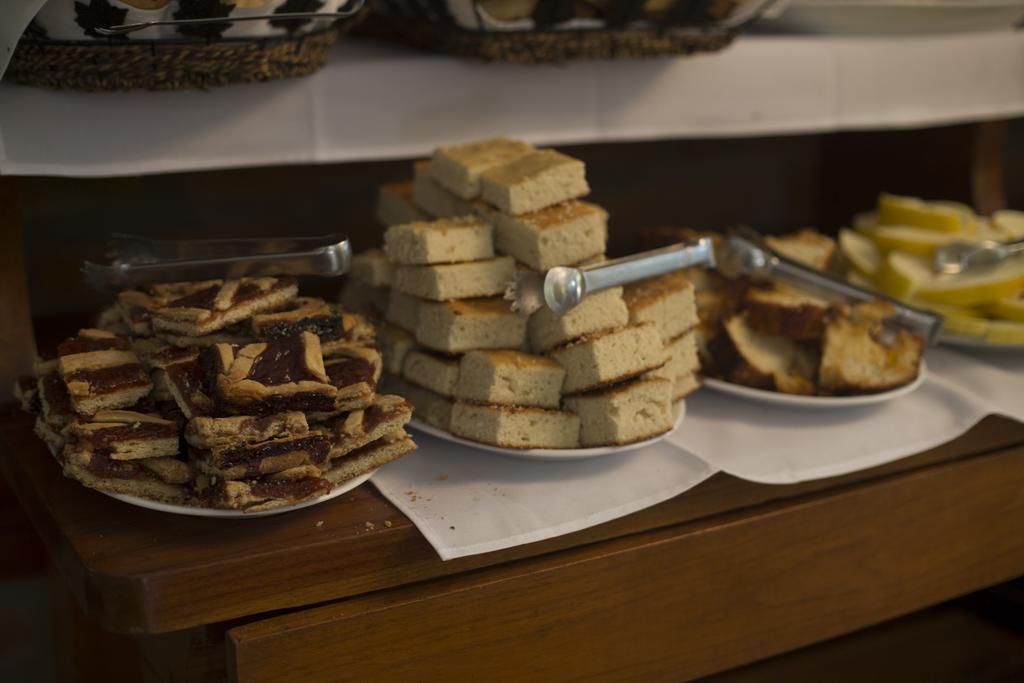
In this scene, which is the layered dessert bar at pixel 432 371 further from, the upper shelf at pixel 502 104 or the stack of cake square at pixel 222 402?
the upper shelf at pixel 502 104

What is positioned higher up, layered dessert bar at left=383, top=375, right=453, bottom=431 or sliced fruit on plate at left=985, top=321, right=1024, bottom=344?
layered dessert bar at left=383, top=375, right=453, bottom=431

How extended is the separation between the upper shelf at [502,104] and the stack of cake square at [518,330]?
0.50 ft

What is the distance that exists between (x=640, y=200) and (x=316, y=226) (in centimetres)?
55

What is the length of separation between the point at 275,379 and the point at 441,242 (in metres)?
0.24

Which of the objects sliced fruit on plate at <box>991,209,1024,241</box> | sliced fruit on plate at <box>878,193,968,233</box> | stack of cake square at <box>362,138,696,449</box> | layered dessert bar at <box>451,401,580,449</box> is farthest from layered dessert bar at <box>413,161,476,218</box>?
sliced fruit on plate at <box>991,209,1024,241</box>

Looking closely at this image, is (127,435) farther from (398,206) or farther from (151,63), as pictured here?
(398,206)

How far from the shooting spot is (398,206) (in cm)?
127

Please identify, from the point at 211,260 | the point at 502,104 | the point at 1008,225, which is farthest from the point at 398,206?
the point at 1008,225

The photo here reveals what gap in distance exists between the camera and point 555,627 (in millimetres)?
981

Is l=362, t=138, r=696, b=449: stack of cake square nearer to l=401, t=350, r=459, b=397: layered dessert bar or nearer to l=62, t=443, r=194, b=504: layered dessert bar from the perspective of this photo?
l=401, t=350, r=459, b=397: layered dessert bar

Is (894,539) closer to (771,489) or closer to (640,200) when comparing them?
(771,489)

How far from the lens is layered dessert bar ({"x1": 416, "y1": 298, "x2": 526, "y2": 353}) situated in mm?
1063

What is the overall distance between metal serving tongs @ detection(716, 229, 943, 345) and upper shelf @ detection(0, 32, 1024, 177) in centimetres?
18

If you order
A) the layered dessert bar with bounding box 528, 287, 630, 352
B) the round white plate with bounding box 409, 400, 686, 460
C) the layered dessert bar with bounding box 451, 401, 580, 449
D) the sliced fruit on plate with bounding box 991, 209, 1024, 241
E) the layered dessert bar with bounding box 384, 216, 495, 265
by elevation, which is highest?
the layered dessert bar with bounding box 384, 216, 495, 265
